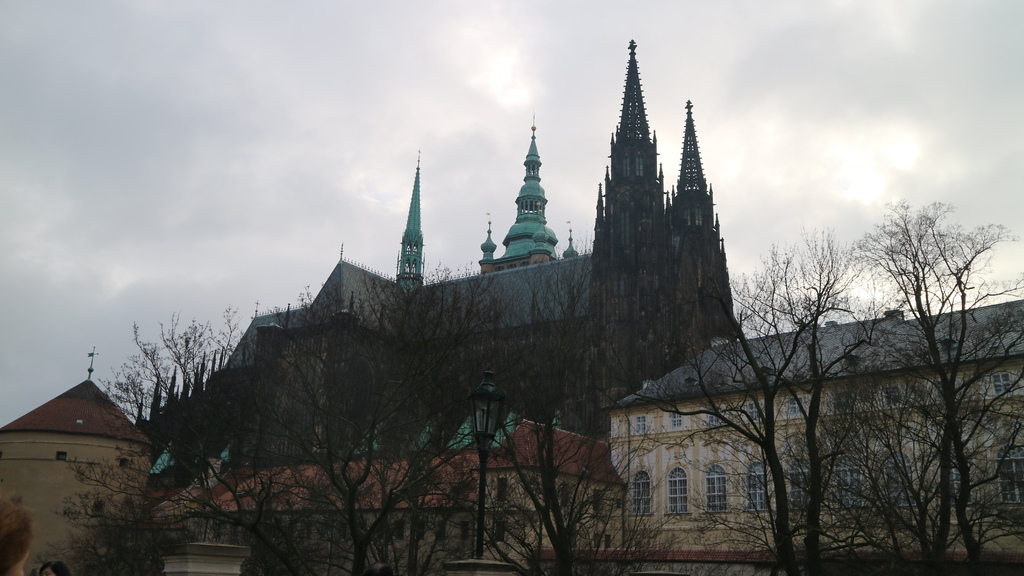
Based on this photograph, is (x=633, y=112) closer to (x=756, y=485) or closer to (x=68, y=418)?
(x=68, y=418)

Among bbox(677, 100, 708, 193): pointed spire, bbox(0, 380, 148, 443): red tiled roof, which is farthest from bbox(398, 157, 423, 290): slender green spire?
bbox(0, 380, 148, 443): red tiled roof

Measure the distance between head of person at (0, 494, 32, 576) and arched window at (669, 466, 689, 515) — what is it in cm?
4504

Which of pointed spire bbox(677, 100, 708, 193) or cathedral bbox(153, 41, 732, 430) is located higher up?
pointed spire bbox(677, 100, 708, 193)

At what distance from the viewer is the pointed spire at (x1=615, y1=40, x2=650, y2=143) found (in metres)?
79.0

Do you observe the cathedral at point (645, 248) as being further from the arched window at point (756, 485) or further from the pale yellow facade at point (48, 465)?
the pale yellow facade at point (48, 465)

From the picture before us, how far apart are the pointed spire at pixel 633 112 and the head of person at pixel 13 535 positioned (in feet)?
254

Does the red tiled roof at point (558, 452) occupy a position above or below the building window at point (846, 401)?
below

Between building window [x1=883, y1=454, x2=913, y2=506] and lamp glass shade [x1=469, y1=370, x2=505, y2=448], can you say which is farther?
building window [x1=883, y1=454, x2=913, y2=506]

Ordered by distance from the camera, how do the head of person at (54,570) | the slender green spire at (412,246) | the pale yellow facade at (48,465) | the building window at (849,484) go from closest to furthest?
the head of person at (54,570)
the building window at (849,484)
the pale yellow facade at (48,465)
the slender green spire at (412,246)

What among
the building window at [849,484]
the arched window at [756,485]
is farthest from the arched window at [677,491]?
the building window at [849,484]

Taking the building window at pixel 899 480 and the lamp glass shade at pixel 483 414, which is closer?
the lamp glass shade at pixel 483 414

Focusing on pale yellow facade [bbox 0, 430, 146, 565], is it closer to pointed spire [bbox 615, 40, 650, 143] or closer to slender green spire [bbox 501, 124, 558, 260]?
pointed spire [bbox 615, 40, 650, 143]

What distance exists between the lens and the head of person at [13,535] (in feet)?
9.95

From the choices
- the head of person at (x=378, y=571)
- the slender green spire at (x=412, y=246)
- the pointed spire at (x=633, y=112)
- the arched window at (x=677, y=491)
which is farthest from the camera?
the slender green spire at (x=412, y=246)
